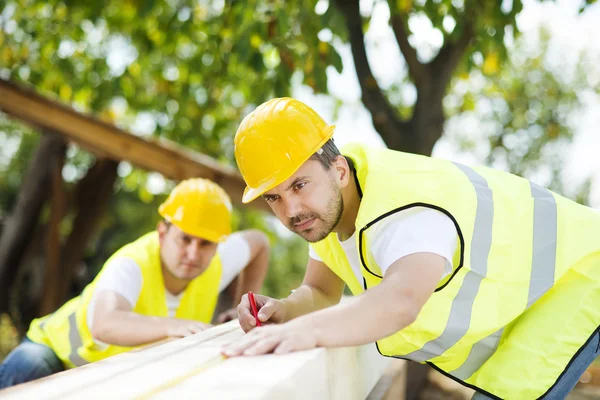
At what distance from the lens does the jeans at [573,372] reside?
1775 millimetres

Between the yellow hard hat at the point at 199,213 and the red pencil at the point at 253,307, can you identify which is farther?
the yellow hard hat at the point at 199,213

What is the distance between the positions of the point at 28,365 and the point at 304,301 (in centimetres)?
162

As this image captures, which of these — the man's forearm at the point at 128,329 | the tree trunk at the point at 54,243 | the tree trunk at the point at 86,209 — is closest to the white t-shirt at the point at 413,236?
the man's forearm at the point at 128,329

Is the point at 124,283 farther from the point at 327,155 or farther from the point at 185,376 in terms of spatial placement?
the point at 185,376

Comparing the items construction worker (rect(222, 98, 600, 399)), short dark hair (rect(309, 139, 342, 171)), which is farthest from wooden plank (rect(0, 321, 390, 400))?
short dark hair (rect(309, 139, 342, 171))

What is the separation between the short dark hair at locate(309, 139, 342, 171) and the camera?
186 cm

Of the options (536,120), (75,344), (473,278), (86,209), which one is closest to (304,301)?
(473,278)

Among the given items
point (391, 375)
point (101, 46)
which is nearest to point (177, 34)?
point (101, 46)

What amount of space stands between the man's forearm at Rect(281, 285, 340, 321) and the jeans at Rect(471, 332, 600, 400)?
632mm

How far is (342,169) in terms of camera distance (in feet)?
6.28

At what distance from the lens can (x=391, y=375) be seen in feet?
10.5

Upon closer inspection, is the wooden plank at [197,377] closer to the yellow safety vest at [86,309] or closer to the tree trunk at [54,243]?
the yellow safety vest at [86,309]

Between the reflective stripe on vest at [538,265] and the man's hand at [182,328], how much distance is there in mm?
991

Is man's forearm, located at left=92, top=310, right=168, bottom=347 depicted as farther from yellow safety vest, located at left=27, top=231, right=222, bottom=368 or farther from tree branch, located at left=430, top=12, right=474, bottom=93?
tree branch, located at left=430, top=12, right=474, bottom=93
